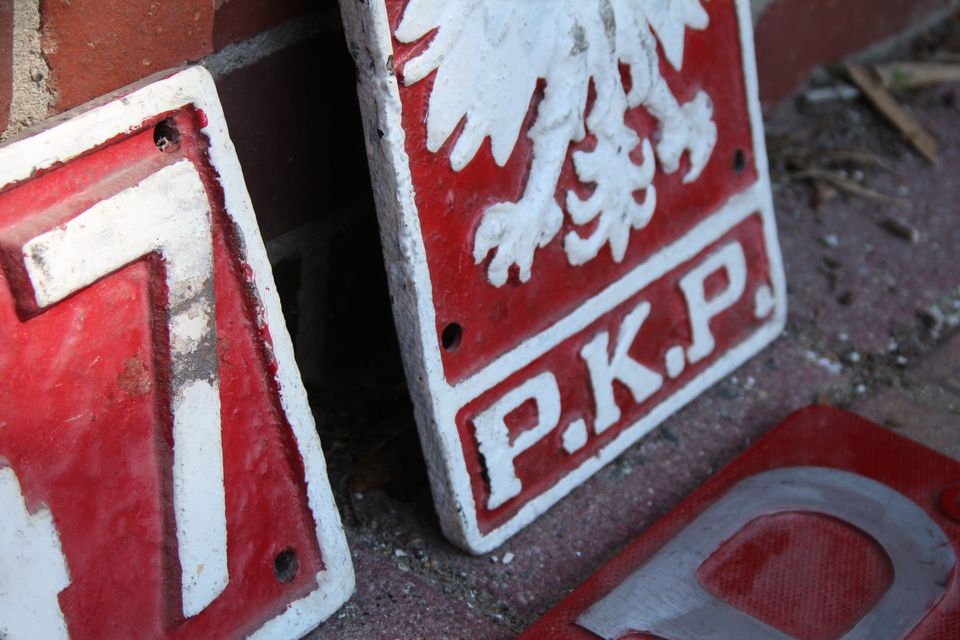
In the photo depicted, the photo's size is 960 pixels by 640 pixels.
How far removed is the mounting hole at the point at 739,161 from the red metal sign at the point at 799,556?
0.34 meters

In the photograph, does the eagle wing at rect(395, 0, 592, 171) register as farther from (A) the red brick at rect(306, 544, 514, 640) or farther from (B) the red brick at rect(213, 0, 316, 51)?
(A) the red brick at rect(306, 544, 514, 640)

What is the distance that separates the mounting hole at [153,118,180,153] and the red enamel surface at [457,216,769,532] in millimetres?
412

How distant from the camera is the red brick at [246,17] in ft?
4.09

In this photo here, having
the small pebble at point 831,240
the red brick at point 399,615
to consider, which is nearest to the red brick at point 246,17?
the red brick at point 399,615

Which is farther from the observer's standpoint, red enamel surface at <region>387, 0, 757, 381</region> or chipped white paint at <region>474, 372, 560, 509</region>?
chipped white paint at <region>474, 372, 560, 509</region>

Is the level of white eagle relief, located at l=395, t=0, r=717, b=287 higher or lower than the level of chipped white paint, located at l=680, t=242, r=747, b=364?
higher

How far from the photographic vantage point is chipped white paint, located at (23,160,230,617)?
1007mm

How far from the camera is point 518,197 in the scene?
1.31 metres

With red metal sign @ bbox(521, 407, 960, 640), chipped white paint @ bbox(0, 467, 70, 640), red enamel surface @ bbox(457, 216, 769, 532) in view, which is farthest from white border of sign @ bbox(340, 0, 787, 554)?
chipped white paint @ bbox(0, 467, 70, 640)

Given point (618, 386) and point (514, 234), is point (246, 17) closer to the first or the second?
point (514, 234)

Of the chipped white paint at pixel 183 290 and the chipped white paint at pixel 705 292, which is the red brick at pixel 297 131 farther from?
the chipped white paint at pixel 705 292

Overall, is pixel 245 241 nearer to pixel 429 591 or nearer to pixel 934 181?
pixel 429 591

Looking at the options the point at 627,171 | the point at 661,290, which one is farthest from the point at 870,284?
the point at 627,171

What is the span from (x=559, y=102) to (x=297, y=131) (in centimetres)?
29
